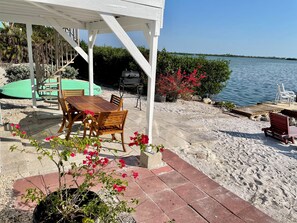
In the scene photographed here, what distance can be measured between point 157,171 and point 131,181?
0.52 m

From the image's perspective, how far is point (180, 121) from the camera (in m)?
6.78

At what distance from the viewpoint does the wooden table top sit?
4.29 m

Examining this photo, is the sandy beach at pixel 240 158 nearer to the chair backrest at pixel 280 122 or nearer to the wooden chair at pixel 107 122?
the chair backrest at pixel 280 122

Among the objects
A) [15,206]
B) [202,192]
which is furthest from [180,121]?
[15,206]

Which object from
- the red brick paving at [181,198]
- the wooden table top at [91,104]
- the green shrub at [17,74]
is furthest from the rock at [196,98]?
the green shrub at [17,74]

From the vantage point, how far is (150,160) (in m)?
3.68

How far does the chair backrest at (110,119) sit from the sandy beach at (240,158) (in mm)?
1244

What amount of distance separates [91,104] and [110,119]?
3.03 ft

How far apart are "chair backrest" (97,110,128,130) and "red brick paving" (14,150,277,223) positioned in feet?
2.73

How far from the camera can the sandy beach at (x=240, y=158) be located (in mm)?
3164

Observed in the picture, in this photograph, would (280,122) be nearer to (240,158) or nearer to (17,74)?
(240,158)

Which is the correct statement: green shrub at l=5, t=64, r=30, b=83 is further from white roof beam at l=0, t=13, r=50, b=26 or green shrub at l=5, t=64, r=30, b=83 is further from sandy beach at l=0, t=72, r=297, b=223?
white roof beam at l=0, t=13, r=50, b=26

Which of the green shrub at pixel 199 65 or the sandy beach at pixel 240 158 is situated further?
the green shrub at pixel 199 65

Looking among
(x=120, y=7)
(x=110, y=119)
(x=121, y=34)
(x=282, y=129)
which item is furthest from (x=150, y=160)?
(x=282, y=129)
